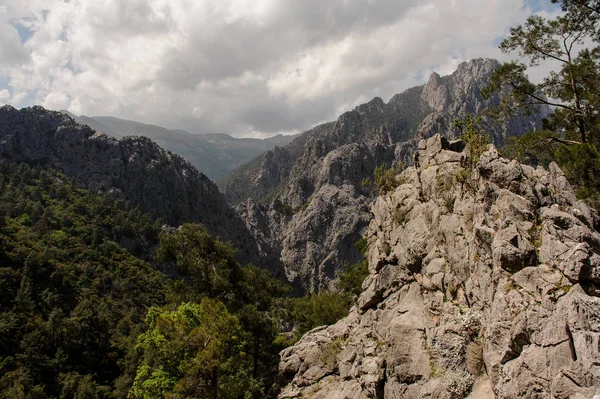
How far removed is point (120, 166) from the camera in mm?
124750

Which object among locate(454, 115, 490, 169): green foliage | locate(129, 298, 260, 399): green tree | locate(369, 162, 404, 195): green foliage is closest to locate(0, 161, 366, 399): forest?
locate(129, 298, 260, 399): green tree

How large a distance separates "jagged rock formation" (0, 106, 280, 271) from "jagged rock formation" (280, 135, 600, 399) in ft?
360

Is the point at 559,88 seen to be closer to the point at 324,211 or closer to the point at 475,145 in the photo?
the point at 475,145

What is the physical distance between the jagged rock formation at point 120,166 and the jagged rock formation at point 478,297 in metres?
110

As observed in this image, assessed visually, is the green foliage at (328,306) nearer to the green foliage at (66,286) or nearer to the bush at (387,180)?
the bush at (387,180)

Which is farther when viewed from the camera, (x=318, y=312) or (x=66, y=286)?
(x=66, y=286)

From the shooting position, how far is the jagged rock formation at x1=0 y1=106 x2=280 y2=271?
4732 inches

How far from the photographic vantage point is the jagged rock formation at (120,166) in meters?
120

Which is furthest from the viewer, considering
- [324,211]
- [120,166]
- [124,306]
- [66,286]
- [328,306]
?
[324,211]

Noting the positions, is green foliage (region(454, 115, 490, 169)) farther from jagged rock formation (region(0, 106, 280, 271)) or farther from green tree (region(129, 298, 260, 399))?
jagged rock formation (region(0, 106, 280, 271))

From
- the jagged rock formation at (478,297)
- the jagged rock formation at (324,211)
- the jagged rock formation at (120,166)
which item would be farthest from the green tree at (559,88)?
the jagged rock formation at (120,166)

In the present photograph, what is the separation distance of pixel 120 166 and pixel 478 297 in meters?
134

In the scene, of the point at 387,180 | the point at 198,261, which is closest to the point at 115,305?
the point at 198,261

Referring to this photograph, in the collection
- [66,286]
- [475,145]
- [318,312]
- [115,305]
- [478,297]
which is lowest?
[115,305]
